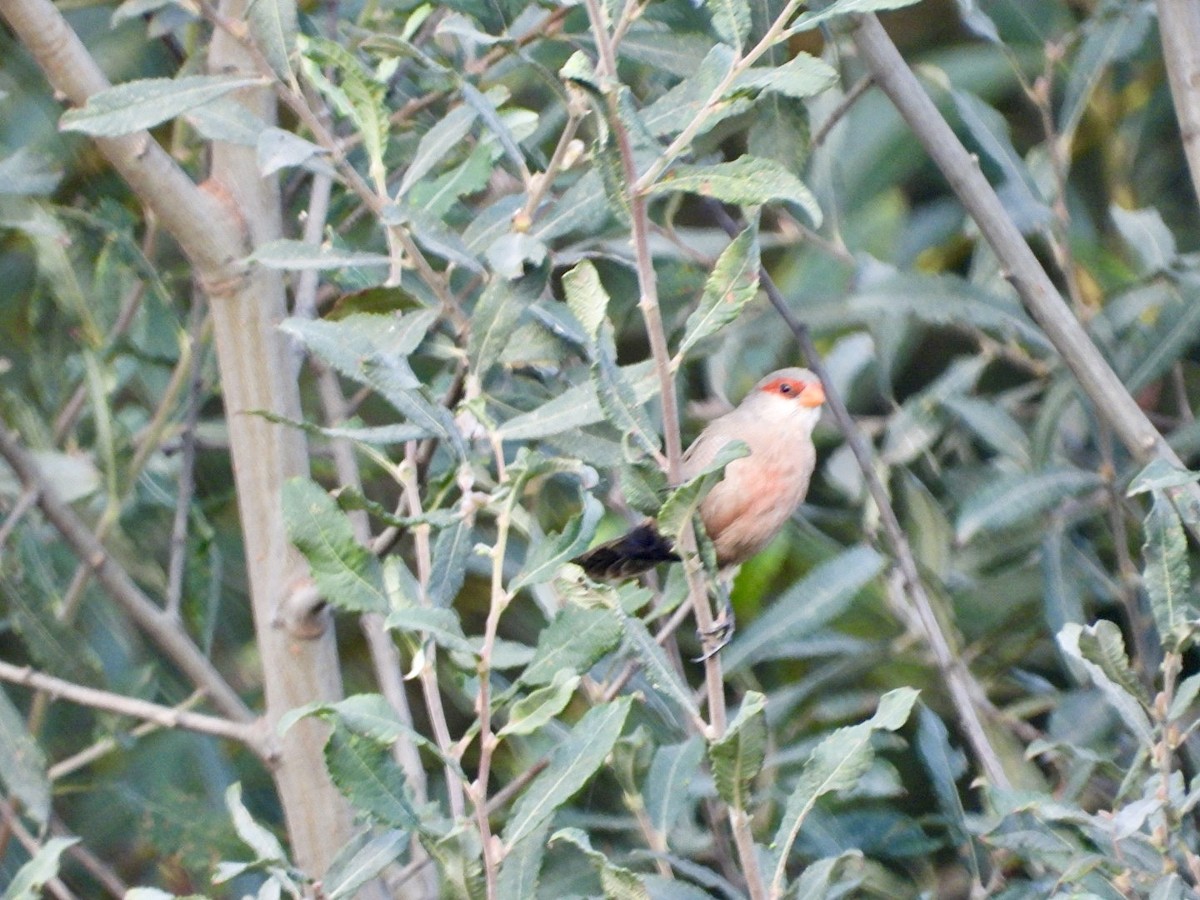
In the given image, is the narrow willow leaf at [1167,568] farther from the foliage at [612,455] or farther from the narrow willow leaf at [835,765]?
the narrow willow leaf at [835,765]

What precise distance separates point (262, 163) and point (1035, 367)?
62.1 inches

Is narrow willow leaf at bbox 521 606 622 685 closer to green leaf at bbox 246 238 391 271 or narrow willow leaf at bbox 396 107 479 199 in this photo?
green leaf at bbox 246 238 391 271

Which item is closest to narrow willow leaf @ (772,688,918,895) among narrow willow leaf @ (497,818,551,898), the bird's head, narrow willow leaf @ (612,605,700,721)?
narrow willow leaf @ (612,605,700,721)

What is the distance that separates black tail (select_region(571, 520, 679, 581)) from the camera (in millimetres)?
2582

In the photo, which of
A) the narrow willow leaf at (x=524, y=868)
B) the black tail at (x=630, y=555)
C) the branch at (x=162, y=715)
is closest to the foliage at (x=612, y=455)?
the narrow willow leaf at (x=524, y=868)

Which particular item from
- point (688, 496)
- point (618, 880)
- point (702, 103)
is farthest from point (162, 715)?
point (702, 103)

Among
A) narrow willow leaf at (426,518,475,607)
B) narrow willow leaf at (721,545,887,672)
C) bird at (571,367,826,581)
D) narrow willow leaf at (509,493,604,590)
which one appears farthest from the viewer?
bird at (571,367,826,581)

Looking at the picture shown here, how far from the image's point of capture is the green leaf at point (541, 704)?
1581 mm

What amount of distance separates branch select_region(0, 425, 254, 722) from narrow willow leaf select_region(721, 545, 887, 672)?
74cm

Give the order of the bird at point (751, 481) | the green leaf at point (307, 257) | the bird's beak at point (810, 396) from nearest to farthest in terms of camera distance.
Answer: the green leaf at point (307, 257)
the bird at point (751, 481)
the bird's beak at point (810, 396)

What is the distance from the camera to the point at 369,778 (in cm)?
160

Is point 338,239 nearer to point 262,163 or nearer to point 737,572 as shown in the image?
point 262,163

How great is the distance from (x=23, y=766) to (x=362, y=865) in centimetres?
92

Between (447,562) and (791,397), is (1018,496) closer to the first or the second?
(791,397)
